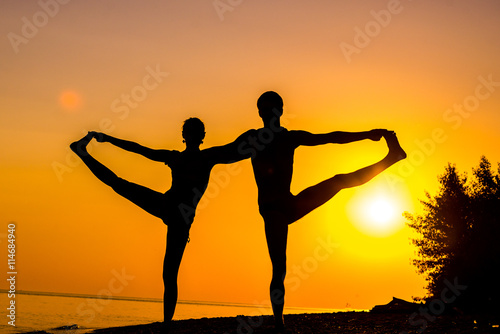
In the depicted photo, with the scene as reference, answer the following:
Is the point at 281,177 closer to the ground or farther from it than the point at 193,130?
closer to the ground

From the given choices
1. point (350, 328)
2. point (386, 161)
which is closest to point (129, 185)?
point (386, 161)

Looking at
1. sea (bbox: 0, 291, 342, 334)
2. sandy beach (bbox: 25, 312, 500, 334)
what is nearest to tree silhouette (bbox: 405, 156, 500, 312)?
sea (bbox: 0, 291, 342, 334)

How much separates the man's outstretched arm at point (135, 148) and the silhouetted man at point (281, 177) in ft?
4.97

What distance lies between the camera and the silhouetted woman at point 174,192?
7.96 meters

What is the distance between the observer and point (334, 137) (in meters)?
7.71

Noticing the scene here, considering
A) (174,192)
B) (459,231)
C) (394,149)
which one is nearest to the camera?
(394,149)

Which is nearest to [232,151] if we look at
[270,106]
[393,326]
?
[270,106]

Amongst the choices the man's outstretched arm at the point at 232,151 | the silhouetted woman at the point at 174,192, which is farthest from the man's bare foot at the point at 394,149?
the silhouetted woman at the point at 174,192

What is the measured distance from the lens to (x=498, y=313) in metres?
9.70

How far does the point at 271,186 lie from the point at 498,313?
227 inches

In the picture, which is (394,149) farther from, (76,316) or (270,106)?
(76,316)

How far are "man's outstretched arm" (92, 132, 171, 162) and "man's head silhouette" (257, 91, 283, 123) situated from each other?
184 centimetres

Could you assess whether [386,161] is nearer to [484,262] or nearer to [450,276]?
[484,262]

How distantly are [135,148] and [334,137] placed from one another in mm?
3473
